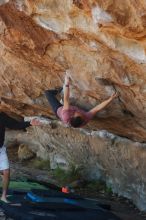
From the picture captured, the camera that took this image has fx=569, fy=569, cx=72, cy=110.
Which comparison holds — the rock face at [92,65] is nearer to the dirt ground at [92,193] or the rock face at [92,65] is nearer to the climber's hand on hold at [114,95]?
the climber's hand on hold at [114,95]

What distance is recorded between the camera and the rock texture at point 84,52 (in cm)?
652

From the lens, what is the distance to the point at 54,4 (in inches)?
281

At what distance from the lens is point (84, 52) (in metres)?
7.99

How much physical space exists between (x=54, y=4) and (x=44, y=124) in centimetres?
657

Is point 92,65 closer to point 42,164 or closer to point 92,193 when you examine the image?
point 92,193

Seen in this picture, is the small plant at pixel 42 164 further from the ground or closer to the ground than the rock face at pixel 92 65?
closer to the ground

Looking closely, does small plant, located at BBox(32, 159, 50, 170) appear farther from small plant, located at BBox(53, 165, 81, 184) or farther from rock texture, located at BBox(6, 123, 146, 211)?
small plant, located at BBox(53, 165, 81, 184)

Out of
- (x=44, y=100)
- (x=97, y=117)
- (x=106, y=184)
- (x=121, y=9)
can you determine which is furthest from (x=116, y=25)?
(x=106, y=184)

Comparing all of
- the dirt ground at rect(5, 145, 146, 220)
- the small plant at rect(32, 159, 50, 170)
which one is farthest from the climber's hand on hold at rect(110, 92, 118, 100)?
the small plant at rect(32, 159, 50, 170)

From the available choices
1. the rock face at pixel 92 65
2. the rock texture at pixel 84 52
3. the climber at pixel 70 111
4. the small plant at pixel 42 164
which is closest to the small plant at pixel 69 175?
the rock face at pixel 92 65

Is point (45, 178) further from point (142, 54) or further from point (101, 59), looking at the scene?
point (142, 54)

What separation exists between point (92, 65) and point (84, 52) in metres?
0.28

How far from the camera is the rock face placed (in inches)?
264

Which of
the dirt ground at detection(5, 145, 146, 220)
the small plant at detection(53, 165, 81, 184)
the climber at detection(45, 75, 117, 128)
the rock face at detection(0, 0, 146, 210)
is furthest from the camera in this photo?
the small plant at detection(53, 165, 81, 184)
